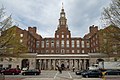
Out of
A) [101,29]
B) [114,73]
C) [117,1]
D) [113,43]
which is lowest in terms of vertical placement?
[114,73]

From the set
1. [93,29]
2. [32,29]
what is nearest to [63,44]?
[93,29]

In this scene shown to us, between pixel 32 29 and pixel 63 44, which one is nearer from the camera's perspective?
pixel 63 44

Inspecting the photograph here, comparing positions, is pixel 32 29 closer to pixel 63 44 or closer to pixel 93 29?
pixel 63 44

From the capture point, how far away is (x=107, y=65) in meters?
55.3

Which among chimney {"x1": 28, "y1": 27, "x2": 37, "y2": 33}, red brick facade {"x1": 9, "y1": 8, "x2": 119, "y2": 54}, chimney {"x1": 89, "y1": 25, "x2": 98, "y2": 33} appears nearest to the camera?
red brick facade {"x1": 9, "y1": 8, "x2": 119, "y2": 54}

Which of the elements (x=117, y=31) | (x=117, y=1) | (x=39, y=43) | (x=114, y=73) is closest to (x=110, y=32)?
(x=117, y=31)

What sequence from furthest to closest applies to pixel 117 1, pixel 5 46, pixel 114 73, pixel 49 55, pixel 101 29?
pixel 49 55
pixel 114 73
pixel 5 46
pixel 101 29
pixel 117 1

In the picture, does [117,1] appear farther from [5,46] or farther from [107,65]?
[107,65]

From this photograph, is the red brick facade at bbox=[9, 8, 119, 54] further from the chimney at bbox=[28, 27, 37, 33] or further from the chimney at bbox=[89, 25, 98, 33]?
the chimney at bbox=[28, 27, 37, 33]

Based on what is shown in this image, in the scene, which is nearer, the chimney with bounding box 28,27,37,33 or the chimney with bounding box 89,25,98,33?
the chimney with bounding box 89,25,98,33

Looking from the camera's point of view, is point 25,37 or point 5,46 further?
point 25,37

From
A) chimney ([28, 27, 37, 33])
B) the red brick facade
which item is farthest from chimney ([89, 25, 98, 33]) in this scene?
chimney ([28, 27, 37, 33])

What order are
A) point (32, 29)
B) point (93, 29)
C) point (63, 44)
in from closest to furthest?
point (63, 44) → point (93, 29) → point (32, 29)

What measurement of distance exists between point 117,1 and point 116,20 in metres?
2.82
